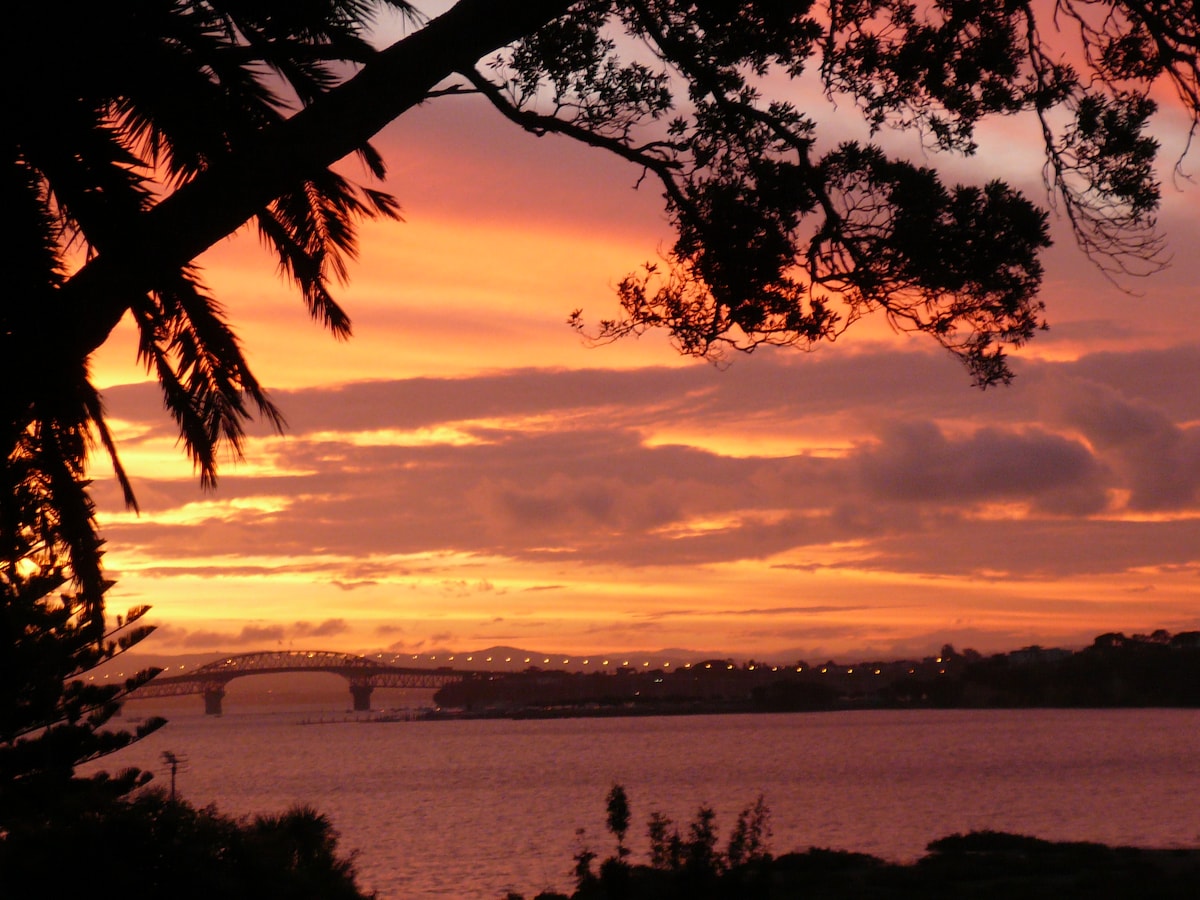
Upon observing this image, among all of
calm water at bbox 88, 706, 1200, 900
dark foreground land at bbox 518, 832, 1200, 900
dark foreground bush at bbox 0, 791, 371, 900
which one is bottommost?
calm water at bbox 88, 706, 1200, 900

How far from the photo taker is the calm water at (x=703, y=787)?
46000 mm

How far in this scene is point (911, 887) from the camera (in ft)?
77.9

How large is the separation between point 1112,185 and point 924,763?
85.3 m

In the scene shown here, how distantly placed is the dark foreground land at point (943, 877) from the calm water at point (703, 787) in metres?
2.70

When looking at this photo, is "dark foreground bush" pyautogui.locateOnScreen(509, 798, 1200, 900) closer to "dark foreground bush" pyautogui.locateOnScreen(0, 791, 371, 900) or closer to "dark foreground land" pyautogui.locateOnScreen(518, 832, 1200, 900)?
"dark foreground land" pyautogui.locateOnScreen(518, 832, 1200, 900)

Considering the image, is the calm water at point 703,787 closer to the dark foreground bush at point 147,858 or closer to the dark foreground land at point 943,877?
the dark foreground land at point 943,877

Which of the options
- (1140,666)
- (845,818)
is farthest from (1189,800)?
(1140,666)

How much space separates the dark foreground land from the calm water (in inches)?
106

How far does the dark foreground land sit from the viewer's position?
1641 centimetres

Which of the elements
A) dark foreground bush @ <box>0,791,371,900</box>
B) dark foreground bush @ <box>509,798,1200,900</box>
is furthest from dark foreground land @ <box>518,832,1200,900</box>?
dark foreground bush @ <box>0,791,371,900</box>

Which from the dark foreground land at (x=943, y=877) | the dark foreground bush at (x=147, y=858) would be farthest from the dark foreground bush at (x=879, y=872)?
the dark foreground bush at (x=147, y=858)

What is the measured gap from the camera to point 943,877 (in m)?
24.4

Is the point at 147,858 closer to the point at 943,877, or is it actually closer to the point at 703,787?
the point at 943,877

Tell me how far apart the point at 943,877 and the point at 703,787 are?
48.9 metres
